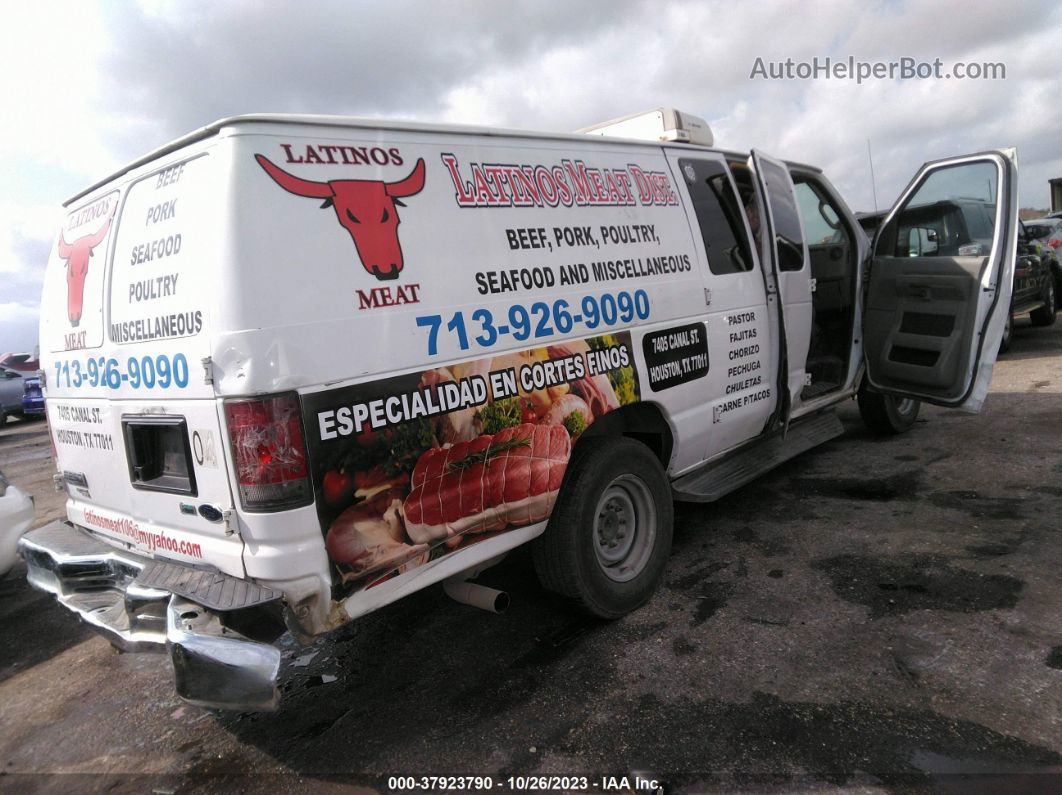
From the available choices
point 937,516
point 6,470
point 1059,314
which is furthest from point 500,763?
point 1059,314

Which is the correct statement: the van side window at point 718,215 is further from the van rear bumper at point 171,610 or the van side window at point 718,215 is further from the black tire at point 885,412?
the van rear bumper at point 171,610

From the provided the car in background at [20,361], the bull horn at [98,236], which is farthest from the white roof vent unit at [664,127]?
the car in background at [20,361]

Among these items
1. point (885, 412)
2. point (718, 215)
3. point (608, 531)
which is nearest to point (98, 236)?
point (608, 531)

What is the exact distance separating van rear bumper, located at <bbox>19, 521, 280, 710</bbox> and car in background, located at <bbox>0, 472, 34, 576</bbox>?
1480 mm

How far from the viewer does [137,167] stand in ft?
9.89

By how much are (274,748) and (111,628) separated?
834 millimetres

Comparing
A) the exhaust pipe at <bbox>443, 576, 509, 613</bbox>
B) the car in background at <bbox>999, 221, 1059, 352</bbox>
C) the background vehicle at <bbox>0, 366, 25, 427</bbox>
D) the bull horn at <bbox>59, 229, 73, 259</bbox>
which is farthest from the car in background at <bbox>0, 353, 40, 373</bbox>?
the car in background at <bbox>999, 221, 1059, 352</bbox>

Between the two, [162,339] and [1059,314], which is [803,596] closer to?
[162,339]

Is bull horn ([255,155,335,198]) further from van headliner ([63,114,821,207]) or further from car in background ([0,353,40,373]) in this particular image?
car in background ([0,353,40,373])

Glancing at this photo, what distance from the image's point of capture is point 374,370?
100 inches

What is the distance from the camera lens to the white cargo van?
2.40m

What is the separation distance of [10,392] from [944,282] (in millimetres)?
18478

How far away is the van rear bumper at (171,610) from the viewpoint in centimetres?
233

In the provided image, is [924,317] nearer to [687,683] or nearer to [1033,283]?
[687,683]
